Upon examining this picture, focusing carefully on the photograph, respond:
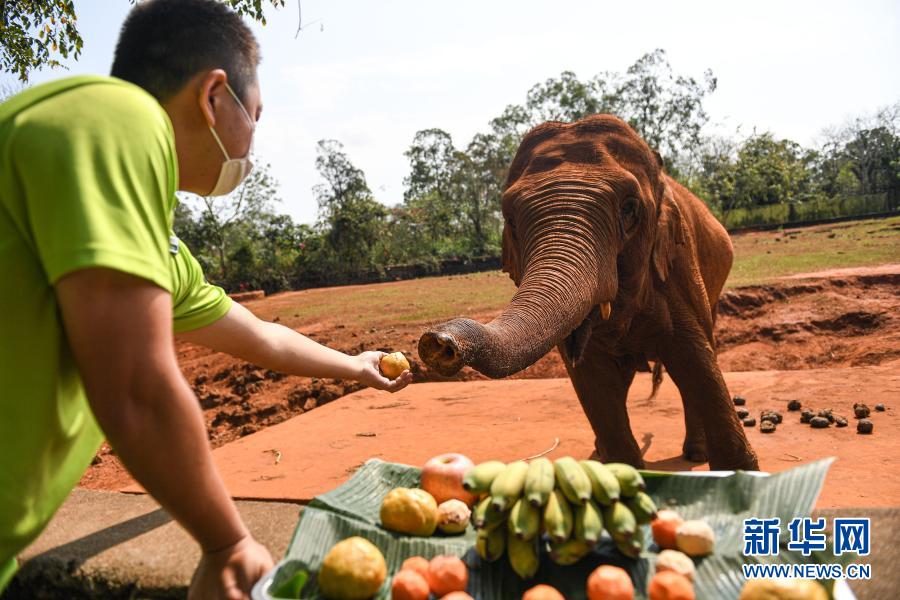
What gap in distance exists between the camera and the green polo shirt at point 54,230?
134cm

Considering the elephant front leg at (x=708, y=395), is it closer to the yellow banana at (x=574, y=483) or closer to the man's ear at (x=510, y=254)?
the man's ear at (x=510, y=254)

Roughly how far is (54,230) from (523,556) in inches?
52.4

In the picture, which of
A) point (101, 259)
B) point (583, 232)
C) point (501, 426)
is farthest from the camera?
point (501, 426)

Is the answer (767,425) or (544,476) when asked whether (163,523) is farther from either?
(767,425)

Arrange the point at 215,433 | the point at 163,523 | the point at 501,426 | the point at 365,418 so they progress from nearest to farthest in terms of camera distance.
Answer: the point at 163,523 → the point at 501,426 → the point at 365,418 → the point at 215,433

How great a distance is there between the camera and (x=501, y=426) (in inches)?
284

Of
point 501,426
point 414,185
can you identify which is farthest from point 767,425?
point 414,185

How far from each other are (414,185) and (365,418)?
45.2 metres

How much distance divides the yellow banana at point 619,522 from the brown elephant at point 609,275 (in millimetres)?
1768

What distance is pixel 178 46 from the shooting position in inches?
73.6

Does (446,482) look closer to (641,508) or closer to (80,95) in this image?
(641,508)

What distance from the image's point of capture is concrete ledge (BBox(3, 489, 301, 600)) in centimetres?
259

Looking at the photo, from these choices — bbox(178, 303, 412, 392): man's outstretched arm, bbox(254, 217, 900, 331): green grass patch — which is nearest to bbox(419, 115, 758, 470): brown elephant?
bbox(178, 303, 412, 392): man's outstretched arm

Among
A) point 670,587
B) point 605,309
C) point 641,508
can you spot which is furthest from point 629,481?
point 605,309
